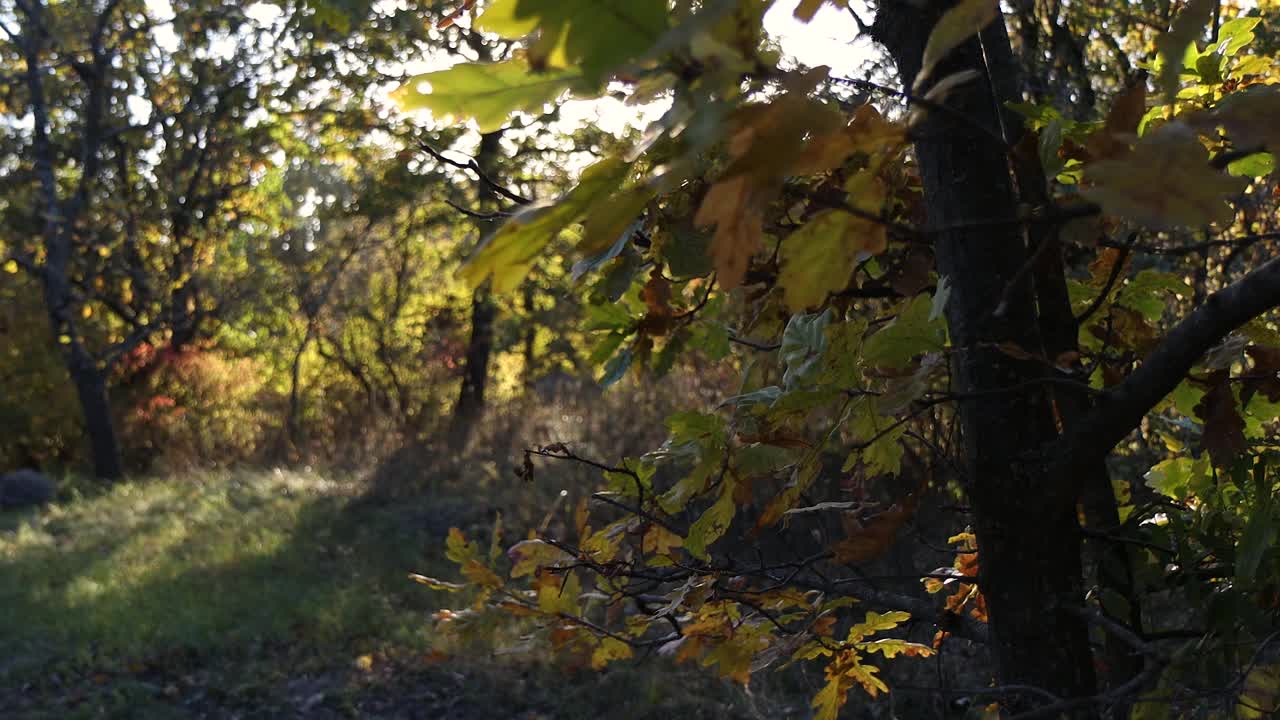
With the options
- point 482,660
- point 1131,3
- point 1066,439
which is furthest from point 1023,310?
point 1131,3

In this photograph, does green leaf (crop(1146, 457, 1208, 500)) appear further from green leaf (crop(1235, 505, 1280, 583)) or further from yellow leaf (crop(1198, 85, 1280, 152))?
yellow leaf (crop(1198, 85, 1280, 152))

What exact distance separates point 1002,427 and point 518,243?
2.43 feet

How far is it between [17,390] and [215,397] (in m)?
2.47

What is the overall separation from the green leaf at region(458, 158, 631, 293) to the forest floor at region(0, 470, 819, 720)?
11.5ft

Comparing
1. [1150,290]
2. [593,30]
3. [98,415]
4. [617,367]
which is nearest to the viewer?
[593,30]

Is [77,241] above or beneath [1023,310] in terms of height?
above

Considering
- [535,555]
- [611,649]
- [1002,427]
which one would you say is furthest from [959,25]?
[611,649]

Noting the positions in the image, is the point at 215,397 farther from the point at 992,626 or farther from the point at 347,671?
the point at 992,626

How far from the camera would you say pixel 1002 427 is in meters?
1.15

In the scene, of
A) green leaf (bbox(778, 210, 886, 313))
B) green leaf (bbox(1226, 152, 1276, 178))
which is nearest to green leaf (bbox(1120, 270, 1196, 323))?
green leaf (bbox(1226, 152, 1276, 178))

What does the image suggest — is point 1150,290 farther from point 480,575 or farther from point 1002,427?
point 480,575

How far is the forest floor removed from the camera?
464 cm

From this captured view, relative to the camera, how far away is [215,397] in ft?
49.9

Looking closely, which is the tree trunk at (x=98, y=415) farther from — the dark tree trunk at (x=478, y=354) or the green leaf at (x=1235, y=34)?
the green leaf at (x=1235, y=34)
